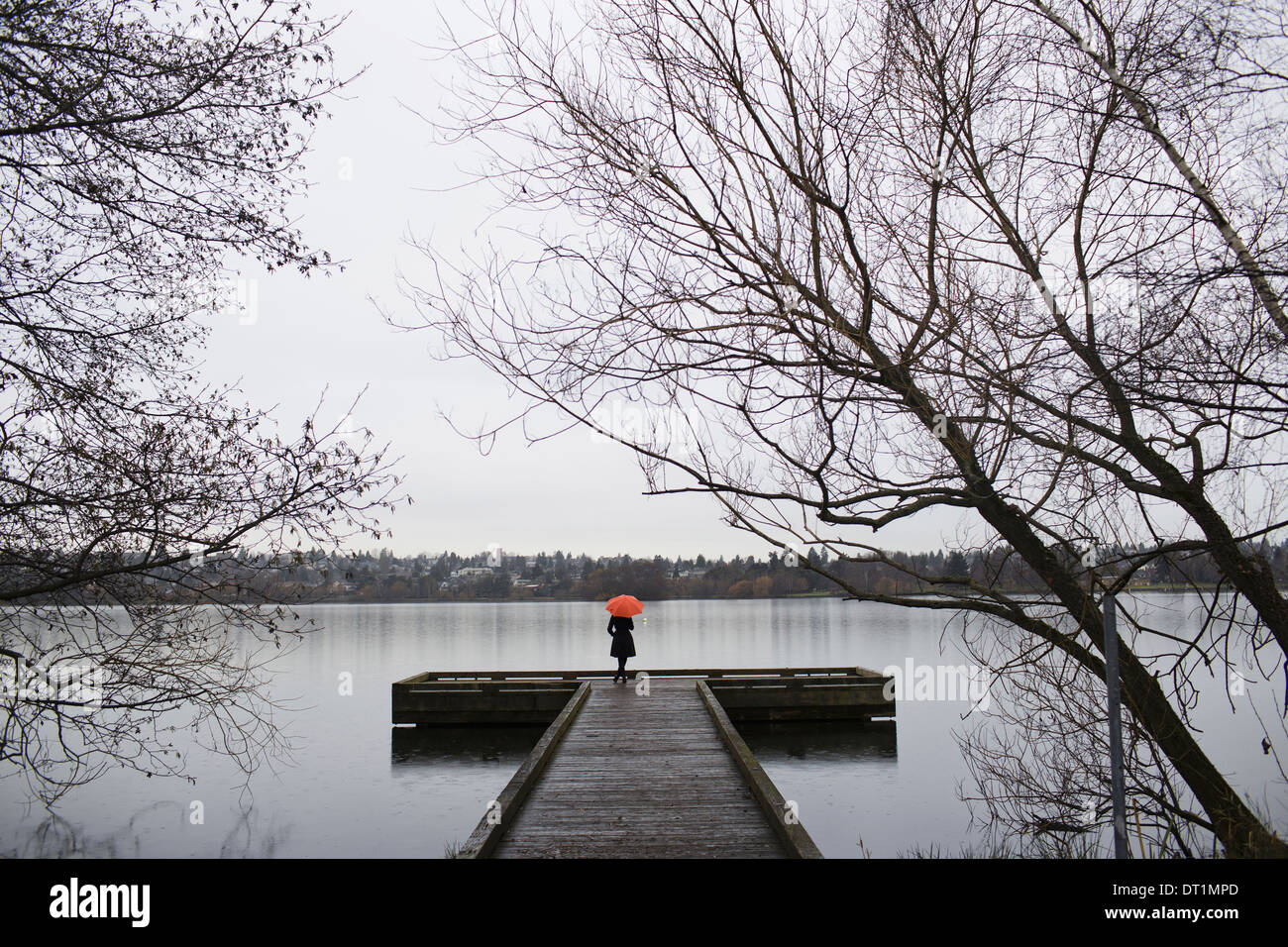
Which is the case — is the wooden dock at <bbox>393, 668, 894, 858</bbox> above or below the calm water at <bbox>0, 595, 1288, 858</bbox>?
above

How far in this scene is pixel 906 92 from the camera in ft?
14.7

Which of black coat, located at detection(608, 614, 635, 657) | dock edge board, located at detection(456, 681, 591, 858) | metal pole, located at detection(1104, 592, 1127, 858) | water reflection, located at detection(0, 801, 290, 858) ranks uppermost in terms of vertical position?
metal pole, located at detection(1104, 592, 1127, 858)

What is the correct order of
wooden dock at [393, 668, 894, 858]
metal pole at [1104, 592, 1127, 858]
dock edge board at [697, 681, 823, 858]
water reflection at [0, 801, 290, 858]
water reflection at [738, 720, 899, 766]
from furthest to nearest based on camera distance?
water reflection at [738, 720, 899, 766] → water reflection at [0, 801, 290, 858] → wooden dock at [393, 668, 894, 858] → dock edge board at [697, 681, 823, 858] → metal pole at [1104, 592, 1127, 858]

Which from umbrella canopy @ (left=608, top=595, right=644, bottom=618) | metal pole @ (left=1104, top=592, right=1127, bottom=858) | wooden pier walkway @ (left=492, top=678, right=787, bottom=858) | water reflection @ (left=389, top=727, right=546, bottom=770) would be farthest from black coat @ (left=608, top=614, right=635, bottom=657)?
metal pole @ (left=1104, top=592, right=1127, bottom=858)

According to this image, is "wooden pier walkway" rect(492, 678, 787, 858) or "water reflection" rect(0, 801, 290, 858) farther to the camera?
"water reflection" rect(0, 801, 290, 858)

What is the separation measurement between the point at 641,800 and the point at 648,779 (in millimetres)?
725

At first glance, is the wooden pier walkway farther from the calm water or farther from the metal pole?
the metal pole

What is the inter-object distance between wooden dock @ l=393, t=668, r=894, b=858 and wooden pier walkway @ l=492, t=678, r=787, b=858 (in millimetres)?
10

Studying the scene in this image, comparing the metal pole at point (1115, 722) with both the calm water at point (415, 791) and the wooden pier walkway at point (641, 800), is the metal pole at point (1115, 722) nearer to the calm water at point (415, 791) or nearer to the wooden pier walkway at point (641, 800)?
the calm water at point (415, 791)

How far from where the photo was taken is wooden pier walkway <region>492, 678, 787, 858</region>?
19.8 ft

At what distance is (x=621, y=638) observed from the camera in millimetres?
15250

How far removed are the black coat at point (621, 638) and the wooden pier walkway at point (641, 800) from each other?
4.17 metres
